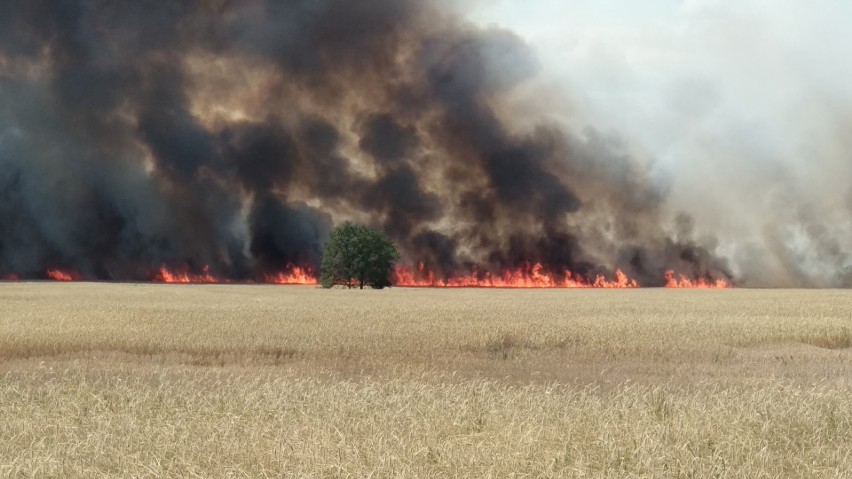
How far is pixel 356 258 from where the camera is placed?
91.4 metres

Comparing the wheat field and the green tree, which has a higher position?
the green tree

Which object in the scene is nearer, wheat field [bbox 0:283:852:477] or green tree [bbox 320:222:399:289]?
wheat field [bbox 0:283:852:477]

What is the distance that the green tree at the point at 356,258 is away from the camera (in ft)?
301

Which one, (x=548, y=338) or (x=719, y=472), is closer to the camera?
(x=719, y=472)

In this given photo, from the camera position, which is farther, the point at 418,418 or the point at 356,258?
the point at 356,258

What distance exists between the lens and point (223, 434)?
866 centimetres

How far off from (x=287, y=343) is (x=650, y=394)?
12.6 m

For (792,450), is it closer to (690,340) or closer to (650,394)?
(650,394)

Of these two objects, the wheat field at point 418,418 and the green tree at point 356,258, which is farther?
the green tree at point 356,258

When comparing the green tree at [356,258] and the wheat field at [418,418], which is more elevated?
the green tree at [356,258]

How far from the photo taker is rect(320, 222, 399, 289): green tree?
91688 millimetres

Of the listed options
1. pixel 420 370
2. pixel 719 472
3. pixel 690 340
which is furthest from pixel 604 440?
pixel 690 340

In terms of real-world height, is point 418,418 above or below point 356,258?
below

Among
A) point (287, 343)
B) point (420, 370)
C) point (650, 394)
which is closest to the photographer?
point (650, 394)
